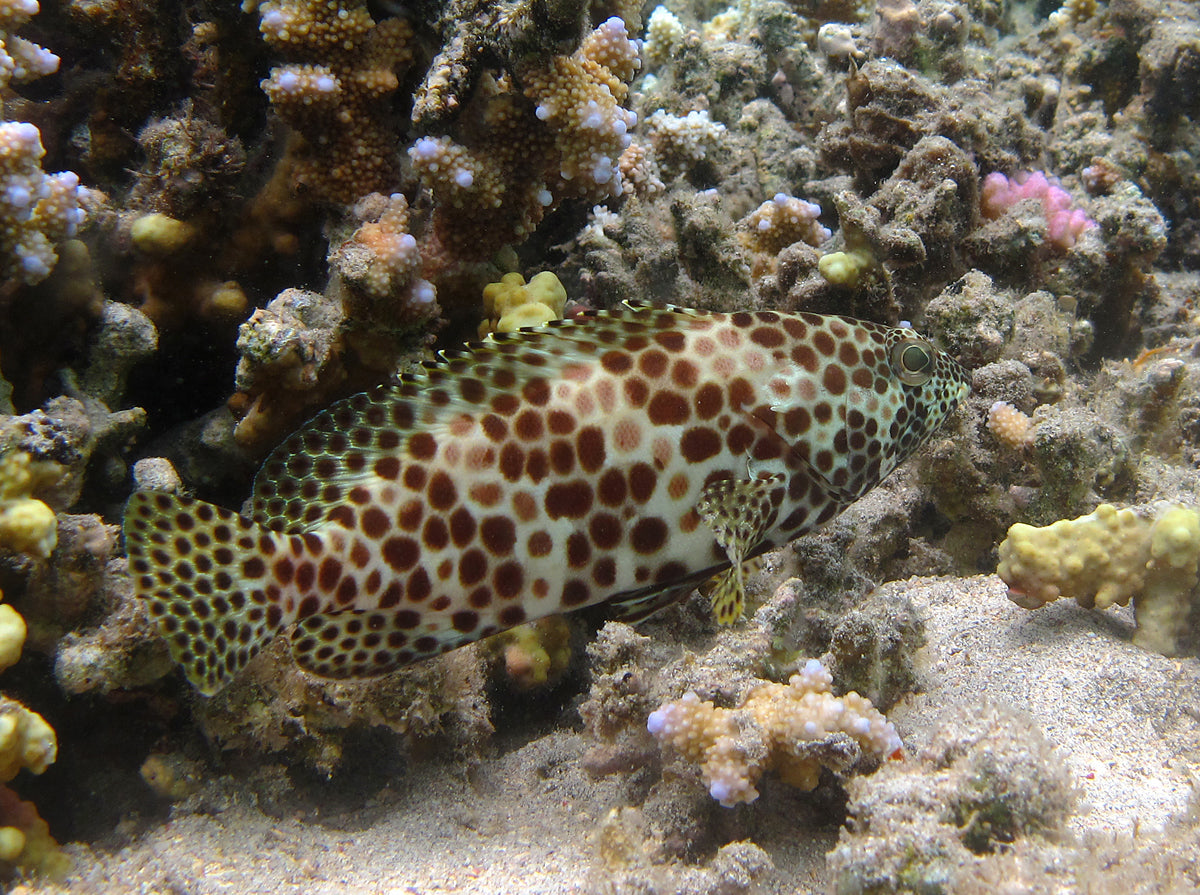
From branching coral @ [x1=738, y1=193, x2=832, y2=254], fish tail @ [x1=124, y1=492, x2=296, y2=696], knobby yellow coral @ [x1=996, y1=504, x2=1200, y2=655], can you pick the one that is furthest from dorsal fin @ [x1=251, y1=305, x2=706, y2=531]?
branching coral @ [x1=738, y1=193, x2=832, y2=254]

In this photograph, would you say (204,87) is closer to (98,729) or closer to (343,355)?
(343,355)

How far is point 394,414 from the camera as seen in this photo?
304cm

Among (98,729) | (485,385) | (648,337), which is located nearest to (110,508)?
(98,729)

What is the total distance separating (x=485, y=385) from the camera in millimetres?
3086

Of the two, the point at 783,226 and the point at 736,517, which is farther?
the point at 783,226

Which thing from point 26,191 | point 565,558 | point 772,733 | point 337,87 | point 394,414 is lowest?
point 772,733

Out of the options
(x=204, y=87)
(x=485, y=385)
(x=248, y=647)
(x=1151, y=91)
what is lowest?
(x=248, y=647)

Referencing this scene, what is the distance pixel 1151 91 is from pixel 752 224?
4782 millimetres

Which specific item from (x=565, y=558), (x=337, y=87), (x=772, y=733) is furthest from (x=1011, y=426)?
(x=337, y=87)

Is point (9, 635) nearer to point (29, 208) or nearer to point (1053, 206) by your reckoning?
→ point (29, 208)

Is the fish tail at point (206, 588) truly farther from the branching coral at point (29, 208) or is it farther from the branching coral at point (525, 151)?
the branching coral at point (525, 151)

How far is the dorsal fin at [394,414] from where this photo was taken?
2996 mm

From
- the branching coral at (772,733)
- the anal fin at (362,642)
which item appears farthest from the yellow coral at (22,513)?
the branching coral at (772,733)

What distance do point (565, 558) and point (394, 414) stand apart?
3.02 feet
